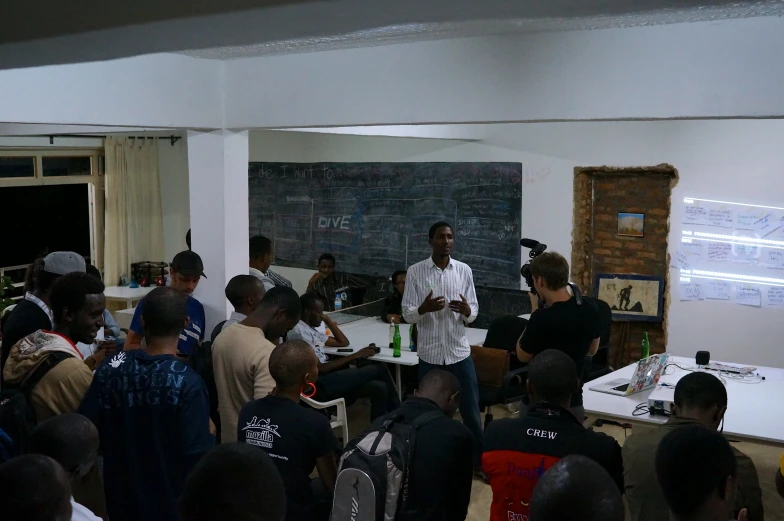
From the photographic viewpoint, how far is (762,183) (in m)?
6.82

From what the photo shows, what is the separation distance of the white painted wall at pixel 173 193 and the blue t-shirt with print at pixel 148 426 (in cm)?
734

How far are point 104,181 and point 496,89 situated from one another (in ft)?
Result: 22.0

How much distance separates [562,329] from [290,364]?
1.59 meters

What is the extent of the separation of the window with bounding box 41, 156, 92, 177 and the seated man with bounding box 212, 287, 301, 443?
6405 mm

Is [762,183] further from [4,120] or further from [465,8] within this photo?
[465,8]

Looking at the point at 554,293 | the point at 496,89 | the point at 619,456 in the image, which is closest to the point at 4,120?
the point at 496,89

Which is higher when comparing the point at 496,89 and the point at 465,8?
the point at 496,89

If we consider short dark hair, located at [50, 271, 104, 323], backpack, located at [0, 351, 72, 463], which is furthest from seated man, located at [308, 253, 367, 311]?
backpack, located at [0, 351, 72, 463]

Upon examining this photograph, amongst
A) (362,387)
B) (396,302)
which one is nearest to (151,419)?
(362,387)

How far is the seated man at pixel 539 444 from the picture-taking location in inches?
102

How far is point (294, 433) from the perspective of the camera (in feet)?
9.23

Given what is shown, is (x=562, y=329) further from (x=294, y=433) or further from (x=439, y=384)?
(x=294, y=433)

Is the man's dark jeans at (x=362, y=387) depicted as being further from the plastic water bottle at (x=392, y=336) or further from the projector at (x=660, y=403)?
the projector at (x=660, y=403)

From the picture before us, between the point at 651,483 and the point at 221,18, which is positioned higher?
the point at 221,18
